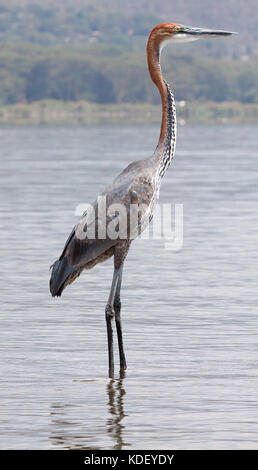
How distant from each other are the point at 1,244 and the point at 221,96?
173608mm

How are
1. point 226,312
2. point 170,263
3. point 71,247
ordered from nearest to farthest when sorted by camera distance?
point 71,247, point 226,312, point 170,263

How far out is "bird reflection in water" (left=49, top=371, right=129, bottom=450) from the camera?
8141mm

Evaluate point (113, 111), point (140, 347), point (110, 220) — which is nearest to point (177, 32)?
point (110, 220)

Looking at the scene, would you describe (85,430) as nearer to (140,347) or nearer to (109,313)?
(109,313)

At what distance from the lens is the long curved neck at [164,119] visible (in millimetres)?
10328

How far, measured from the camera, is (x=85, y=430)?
848cm

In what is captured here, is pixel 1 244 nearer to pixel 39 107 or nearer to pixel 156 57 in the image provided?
pixel 156 57

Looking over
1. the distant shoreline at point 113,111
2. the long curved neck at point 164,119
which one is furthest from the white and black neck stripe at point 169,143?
the distant shoreline at point 113,111

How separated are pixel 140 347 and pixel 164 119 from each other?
6.83 ft

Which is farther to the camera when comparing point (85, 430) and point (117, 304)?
point (117, 304)

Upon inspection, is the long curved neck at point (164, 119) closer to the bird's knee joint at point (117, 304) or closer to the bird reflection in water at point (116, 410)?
the bird's knee joint at point (117, 304)
